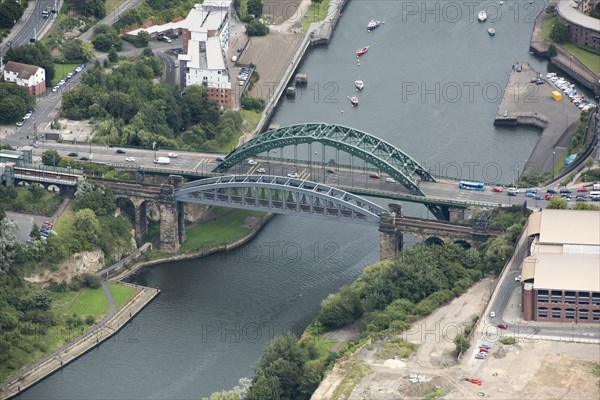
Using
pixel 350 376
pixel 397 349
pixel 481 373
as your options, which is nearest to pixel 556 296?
pixel 481 373

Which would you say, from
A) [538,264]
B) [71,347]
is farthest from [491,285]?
[71,347]

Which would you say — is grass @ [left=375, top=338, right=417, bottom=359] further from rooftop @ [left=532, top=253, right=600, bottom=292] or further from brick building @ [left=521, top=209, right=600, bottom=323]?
rooftop @ [left=532, top=253, right=600, bottom=292]

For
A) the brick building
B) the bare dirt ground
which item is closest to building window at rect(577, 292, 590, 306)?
the brick building

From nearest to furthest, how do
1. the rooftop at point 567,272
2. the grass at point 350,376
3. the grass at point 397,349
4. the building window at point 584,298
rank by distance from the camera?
the grass at point 350,376 < the grass at point 397,349 < the building window at point 584,298 < the rooftop at point 567,272

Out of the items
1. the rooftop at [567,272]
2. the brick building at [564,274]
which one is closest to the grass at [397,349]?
the brick building at [564,274]

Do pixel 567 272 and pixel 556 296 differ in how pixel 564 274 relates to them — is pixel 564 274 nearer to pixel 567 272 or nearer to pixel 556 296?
pixel 567 272

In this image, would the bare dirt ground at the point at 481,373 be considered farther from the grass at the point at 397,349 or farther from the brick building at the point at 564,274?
the brick building at the point at 564,274
